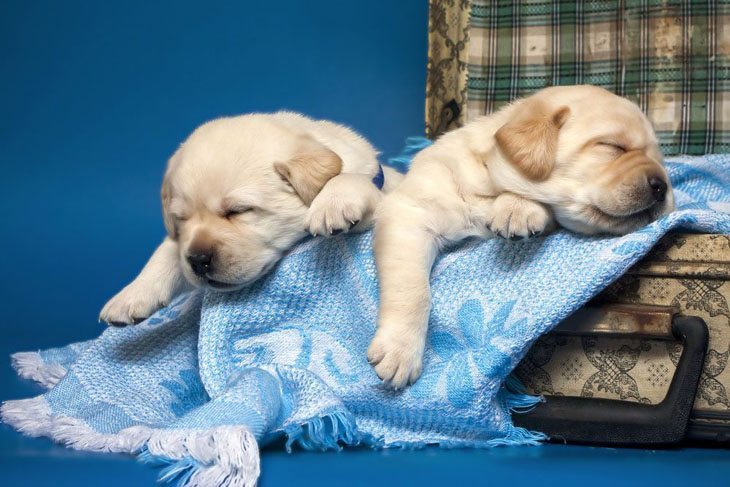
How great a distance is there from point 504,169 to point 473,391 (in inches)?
22.9

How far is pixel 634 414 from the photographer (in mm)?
1994

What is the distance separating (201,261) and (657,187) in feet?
3.68

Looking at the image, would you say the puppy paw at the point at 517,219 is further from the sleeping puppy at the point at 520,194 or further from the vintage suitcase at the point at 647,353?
the vintage suitcase at the point at 647,353

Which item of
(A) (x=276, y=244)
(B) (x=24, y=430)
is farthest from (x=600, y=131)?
(B) (x=24, y=430)

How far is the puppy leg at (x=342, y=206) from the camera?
205 centimetres

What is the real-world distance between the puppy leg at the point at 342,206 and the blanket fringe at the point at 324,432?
0.44 metres

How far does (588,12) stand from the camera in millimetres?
3744

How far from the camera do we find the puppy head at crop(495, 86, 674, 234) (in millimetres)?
2049

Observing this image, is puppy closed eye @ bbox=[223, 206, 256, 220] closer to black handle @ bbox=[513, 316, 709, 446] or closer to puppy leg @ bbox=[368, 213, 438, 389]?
puppy leg @ bbox=[368, 213, 438, 389]

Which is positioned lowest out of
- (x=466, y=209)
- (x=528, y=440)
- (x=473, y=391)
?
(x=528, y=440)

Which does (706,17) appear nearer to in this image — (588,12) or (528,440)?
(588,12)

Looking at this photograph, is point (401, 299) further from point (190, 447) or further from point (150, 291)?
point (150, 291)

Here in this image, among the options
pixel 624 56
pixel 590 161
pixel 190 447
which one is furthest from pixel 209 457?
pixel 624 56

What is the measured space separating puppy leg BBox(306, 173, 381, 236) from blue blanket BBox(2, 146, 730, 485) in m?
0.12
